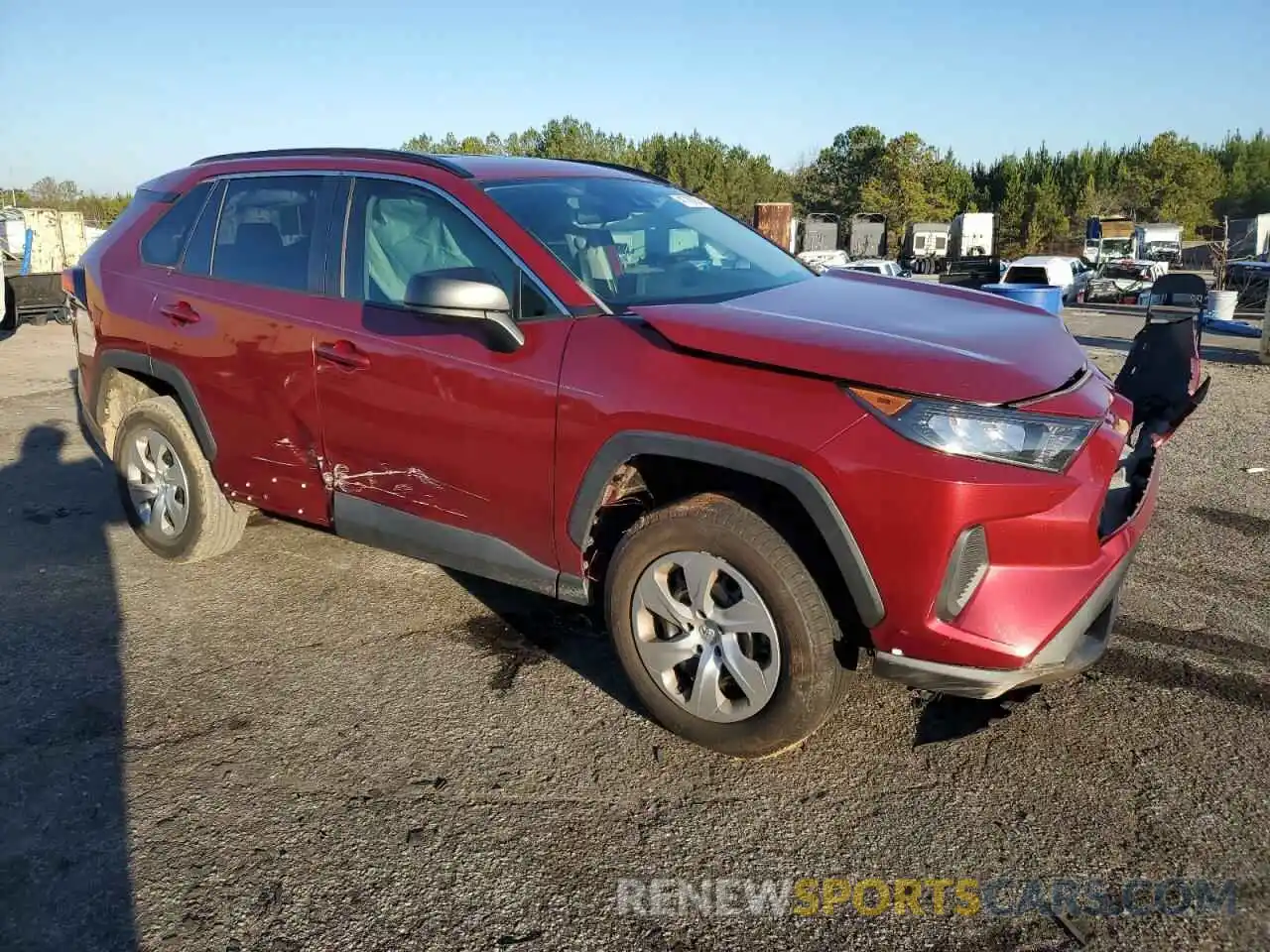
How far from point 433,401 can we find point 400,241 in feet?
2.44

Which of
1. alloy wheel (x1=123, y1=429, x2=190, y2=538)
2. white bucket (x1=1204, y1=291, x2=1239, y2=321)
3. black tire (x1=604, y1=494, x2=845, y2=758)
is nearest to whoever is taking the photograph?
black tire (x1=604, y1=494, x2=845, y2=758)

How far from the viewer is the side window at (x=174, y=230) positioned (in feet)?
14.3

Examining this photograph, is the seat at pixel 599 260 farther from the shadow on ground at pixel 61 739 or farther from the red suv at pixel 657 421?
the shadow on ground at pixel 61 739

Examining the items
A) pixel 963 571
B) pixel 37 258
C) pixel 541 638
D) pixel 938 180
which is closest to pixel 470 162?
pixel 541 638

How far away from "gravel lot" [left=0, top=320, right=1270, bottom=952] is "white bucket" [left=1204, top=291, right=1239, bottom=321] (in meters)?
14.9

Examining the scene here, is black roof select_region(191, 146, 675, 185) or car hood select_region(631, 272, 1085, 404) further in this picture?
black roof select_region(191, 146, 675, 185)

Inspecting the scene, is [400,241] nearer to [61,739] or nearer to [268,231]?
[268,231]

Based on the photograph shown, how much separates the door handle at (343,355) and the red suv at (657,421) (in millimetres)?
13

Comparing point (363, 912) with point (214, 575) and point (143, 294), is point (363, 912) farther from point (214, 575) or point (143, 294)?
point (143, 294)

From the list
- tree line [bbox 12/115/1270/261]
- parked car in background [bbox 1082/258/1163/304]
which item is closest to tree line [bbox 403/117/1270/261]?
tree line [bbox 12/115/1270/261]

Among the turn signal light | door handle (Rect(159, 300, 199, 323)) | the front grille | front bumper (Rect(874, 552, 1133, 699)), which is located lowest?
front bumper (Rect(874, 552, 1133, 699))

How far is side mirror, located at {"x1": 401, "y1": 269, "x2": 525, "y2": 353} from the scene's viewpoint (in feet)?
9.46

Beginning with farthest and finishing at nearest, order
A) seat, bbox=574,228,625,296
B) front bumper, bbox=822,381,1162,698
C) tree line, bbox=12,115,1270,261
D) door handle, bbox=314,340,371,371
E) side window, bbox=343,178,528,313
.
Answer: tree line, bbox=12,115,1270,261 < door handle, bbox=314,340,371,371 < side window, bbox=343,178,528,313 < seat, bbox=574,228,625,296 < front bumper, bbox=822,381,1162,698

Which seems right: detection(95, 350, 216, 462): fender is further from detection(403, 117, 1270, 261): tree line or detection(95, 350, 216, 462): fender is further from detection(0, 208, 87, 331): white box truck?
detection(403, 117, 1270, 261): tree line
